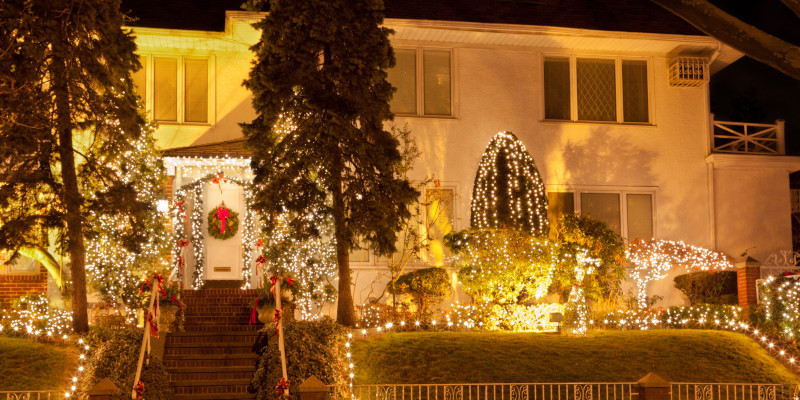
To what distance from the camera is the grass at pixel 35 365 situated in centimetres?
1444

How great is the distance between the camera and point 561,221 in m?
20.0

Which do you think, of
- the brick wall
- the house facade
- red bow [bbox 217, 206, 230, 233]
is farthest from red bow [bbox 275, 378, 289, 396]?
the brick wall

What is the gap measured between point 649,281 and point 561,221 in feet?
10.4

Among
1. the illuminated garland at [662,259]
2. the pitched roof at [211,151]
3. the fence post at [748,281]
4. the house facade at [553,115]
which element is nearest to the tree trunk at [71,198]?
the pitched roof at [211,151]

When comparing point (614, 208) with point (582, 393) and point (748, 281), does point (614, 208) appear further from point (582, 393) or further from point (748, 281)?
point (582, 393)

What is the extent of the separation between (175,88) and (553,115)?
9.25 m

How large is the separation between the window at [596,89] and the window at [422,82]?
8.25 feet

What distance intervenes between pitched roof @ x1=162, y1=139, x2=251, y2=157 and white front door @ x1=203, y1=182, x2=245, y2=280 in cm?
93

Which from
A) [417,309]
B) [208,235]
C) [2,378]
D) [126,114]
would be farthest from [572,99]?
[2,378]

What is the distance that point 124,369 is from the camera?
13.7 m

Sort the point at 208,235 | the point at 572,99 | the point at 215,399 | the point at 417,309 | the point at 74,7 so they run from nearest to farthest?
the point at 215,399, the point at 74,7, the point at 417,309, the point at 208,235, the point at 572,99

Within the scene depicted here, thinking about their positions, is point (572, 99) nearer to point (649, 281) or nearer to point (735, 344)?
point (649, 281)

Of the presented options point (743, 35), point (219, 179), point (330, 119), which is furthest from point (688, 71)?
point (743, 35)

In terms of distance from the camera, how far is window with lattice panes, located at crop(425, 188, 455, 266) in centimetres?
2083
